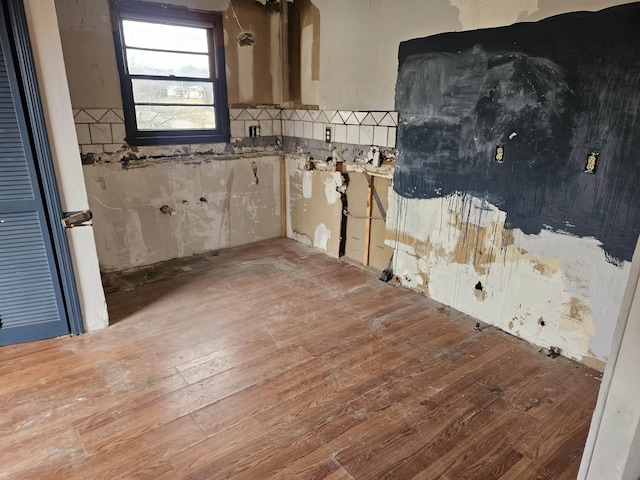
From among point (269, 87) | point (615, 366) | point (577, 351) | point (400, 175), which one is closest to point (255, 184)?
point (269, 87)

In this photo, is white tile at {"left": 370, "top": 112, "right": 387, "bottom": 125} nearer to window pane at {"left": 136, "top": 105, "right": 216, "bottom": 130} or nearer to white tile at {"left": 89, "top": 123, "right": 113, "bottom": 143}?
window pane at {"left": 136, "top": 105, "right": 216, "bottom": 130}

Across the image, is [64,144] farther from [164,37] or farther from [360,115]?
[360,115]

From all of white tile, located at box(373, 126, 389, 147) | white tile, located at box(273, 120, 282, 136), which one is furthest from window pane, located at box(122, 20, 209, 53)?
white tile, located at box(373, 126, 389, 147)

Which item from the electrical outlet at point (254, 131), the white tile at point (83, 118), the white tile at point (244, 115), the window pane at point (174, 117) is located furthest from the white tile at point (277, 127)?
the white tile at point (83, 118)

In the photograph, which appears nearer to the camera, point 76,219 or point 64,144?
point 64,144

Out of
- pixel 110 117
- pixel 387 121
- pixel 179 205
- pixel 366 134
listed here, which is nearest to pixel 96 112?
pixel 110 117

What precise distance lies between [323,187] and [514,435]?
277cm

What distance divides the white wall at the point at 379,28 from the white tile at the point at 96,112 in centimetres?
189

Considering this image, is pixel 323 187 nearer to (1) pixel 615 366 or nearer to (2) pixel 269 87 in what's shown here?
(2) pixel 269 87

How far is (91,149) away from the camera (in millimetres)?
3367

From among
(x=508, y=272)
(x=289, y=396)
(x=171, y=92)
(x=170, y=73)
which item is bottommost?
(x=289, y=396)

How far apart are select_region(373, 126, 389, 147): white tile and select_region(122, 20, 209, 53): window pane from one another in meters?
1.79

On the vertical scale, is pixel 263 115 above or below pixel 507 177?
above

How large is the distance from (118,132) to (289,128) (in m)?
1.69
